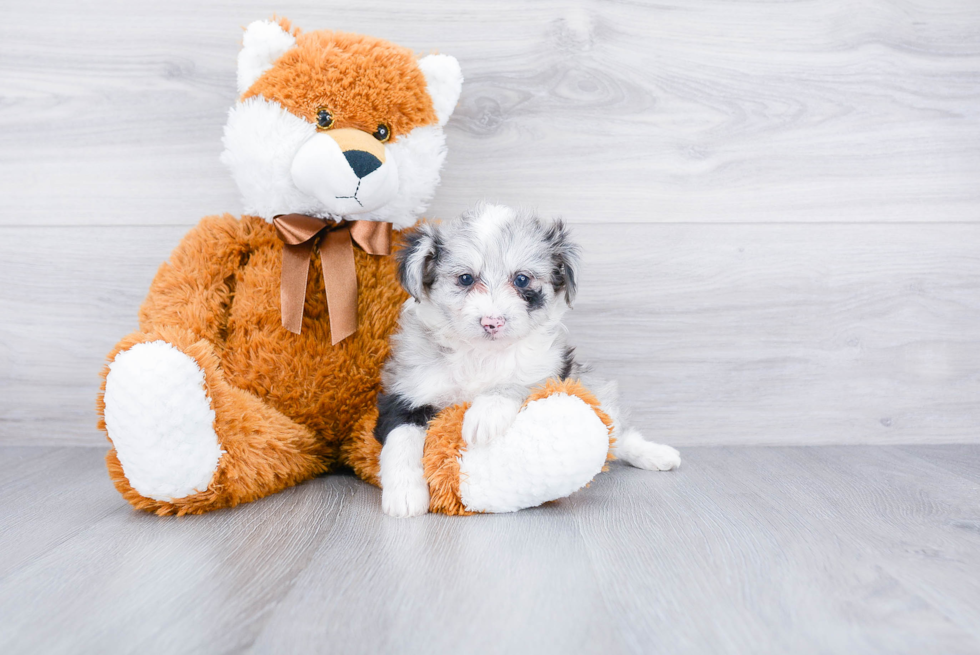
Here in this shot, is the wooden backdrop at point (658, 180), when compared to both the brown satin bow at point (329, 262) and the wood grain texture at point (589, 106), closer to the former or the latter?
the wood grain texture at point (589, 106)

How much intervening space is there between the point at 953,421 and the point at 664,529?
147 centimetres

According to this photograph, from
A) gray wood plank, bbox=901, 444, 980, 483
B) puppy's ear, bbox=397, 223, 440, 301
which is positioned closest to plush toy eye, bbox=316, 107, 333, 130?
puppy's ear, bbox=397, 223, 440, 301

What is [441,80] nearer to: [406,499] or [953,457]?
[406,499]

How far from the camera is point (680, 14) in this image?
86.7 inches

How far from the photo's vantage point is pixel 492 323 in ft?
4.95

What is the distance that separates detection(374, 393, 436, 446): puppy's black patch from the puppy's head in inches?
8.5

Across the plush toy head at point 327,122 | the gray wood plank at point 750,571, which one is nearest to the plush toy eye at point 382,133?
the plush toy head at point 327,122

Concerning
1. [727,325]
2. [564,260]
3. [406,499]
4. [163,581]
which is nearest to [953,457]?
[727,325]

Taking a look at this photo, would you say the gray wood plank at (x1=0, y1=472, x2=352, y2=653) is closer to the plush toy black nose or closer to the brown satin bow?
the brown satin bow

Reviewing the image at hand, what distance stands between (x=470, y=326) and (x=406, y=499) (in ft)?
1.36

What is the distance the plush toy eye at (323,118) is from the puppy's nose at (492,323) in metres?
0.68

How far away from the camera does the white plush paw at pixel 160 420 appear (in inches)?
56.1

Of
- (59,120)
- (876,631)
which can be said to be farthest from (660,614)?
(59,120)

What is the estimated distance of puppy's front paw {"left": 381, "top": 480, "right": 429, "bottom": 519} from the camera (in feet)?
4.98
